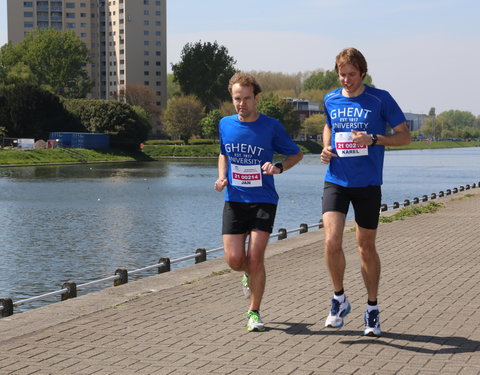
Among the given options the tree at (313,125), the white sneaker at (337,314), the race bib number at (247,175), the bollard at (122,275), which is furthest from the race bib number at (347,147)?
the tree at (313,125)

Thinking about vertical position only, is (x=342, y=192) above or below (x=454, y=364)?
above

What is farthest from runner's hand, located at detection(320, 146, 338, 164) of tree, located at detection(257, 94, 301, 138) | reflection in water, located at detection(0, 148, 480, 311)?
tree, located at detection(257, 94, 301, 138)

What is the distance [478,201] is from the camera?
2538 centimetres

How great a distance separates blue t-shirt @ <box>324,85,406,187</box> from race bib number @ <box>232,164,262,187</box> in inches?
23.4

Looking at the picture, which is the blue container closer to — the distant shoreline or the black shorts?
the distant shoreline

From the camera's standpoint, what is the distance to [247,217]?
6961mm

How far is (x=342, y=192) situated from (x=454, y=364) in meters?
1.69

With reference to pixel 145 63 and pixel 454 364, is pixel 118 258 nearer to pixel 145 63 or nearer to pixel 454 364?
pixel 454 364

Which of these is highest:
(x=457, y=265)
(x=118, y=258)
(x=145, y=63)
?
(x=145, y=63)

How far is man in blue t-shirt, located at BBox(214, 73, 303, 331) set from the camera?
269 inches

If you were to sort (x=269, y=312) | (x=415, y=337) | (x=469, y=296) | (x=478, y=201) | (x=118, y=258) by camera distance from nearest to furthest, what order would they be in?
1. (x=415, y=337)
2. (x=269, y=312)
3. (x=469, y=296)
4. (x=118, y=258)
5. (x=478, y=201)

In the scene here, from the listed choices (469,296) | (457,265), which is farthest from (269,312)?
(457,265)

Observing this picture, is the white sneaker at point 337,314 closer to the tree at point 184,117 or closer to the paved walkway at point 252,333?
the paved walkway at point 252,333

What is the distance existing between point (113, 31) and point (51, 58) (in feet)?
111
